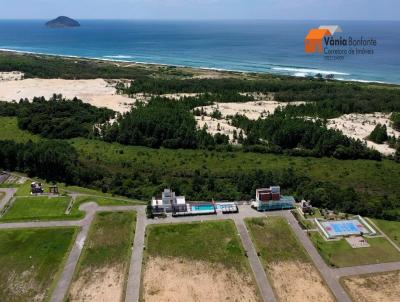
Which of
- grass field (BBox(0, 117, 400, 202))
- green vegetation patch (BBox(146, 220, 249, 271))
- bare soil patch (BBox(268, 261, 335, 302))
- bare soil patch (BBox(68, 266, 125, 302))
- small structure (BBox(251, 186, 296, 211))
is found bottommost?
bare soil patch (BBox(68, 266, 125, 302))

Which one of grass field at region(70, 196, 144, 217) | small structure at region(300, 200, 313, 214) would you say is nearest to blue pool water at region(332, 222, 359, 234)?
small structure at region(300, 200, 313, 214)

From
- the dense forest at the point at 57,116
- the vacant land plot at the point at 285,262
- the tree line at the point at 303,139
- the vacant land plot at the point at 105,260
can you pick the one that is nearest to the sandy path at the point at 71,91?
the dense forest at the point at 57,116

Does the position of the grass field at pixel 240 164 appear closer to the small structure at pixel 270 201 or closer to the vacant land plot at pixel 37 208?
the small structure at pixel 270 201

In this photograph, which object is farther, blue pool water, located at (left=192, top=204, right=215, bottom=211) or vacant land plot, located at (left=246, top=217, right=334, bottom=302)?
blue pool water, located at (left=192, top=204, right=215, bottom=211)

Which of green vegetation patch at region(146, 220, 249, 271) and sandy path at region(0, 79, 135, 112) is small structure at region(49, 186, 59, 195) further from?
sandy path at region(0, 79, 135, 112)

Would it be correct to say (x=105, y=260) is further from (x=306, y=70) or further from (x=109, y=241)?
(x=306, y=70)
